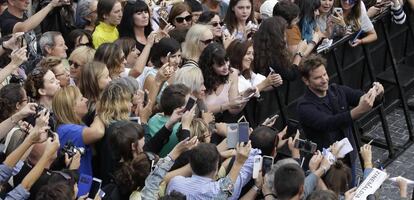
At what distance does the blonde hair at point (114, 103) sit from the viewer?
7.59 metres

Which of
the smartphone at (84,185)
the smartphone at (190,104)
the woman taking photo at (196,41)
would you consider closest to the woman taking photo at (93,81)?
the smartphone at (190,104)

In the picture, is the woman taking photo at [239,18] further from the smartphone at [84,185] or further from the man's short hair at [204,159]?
the smartphone at [84,185]

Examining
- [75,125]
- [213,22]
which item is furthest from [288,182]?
[213,22]

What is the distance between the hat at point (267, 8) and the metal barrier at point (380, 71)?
3.28ft

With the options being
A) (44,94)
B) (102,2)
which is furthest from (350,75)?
(44,94)

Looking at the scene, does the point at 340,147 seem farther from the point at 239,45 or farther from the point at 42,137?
the point at 42,137

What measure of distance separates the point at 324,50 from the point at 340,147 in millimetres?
2554

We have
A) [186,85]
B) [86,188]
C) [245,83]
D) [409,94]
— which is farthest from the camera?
[409,94]

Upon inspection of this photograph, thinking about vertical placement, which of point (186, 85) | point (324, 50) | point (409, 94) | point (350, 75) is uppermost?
point (186, 85)

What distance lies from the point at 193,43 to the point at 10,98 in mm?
2399

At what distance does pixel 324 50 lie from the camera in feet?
33.2

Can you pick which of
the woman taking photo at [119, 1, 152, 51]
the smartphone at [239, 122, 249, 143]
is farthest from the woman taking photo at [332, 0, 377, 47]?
the smartphone at [239, 122, 249, 143]

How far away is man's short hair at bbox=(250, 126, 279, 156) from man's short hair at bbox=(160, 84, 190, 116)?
723mm

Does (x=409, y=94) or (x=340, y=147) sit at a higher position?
(x=340, y=147)
